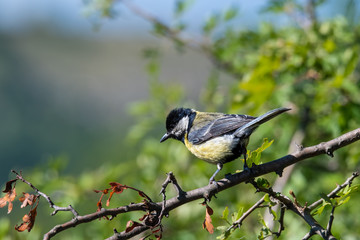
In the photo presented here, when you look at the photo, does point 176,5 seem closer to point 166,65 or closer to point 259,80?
point 259,80

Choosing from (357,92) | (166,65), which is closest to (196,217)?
(357,92)

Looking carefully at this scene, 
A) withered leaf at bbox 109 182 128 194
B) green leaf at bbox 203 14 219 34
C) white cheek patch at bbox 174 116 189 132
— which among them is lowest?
withered leaf at bbox 109 182 128 194

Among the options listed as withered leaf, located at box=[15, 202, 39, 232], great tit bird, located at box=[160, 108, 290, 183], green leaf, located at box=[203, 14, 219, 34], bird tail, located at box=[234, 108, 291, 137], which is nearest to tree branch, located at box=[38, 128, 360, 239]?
withered leaf, located at box=[15, 202, 39, 232]

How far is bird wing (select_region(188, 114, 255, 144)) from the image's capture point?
300cm

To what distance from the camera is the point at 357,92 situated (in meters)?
3.12

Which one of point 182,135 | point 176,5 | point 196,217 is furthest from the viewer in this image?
point 176,5

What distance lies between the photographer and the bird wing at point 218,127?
3.00 meters

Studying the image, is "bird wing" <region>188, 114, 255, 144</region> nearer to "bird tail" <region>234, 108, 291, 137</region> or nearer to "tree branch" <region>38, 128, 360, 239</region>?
"bird tail" <region>234, 108, 291, 137</region>

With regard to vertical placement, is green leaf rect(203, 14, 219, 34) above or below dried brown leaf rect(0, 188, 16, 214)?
above

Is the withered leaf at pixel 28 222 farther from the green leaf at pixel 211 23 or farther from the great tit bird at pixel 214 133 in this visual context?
the green leaf at pixel 211 23

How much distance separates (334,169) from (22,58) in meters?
21.7

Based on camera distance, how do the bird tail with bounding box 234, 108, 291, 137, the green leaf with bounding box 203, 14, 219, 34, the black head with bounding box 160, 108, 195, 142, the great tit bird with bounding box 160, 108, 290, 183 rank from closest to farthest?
the bird tail with bounding box 234, 108, 291, 137
the great tit bird with bounding box 160, 108, 290, 183
the black head with bounding box 160, 108, 195, 142
the green leaf with bounding box 203, 14, 219, 34

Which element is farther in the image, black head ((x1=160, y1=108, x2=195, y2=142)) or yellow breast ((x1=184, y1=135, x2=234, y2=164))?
black head ((x1=160, y1=108, x2=195, y2=142))

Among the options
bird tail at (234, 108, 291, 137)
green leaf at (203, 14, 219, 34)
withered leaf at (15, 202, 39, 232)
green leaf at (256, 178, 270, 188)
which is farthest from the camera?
green leaf at (203, 14, 219, 34)
